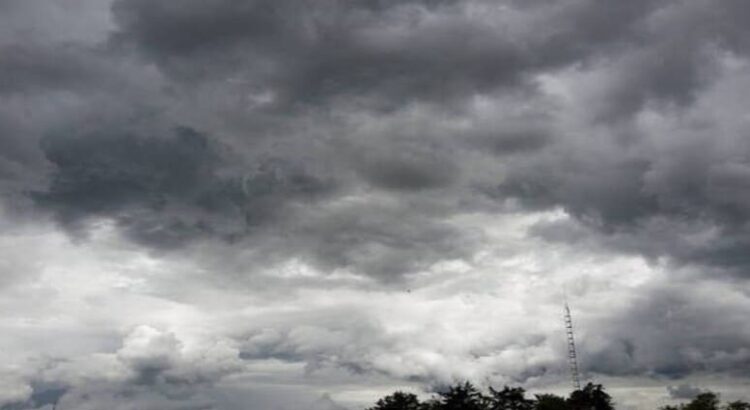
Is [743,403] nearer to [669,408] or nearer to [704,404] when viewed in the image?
[704,404]

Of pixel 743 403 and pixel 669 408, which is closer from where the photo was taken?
pixel 743 403

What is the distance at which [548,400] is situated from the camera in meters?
137

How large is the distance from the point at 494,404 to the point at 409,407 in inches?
630

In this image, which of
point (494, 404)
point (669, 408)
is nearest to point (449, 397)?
point (494, 404)

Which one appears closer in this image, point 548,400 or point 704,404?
point 704,404

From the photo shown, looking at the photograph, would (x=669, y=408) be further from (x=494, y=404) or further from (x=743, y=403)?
(x=494, y=404)

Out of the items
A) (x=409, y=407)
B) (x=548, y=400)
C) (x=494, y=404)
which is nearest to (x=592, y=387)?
(x=548, y=400)

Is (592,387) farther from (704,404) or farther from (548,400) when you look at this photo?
(704,404)

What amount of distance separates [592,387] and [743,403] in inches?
999

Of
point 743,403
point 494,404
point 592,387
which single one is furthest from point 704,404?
point 494,404

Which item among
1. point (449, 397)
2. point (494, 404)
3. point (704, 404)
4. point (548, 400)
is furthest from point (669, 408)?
point (449, 397)

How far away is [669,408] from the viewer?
138875 millimetres

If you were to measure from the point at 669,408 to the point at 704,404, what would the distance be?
11596 millimetres

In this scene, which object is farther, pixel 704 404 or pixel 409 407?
pixel 409 407
